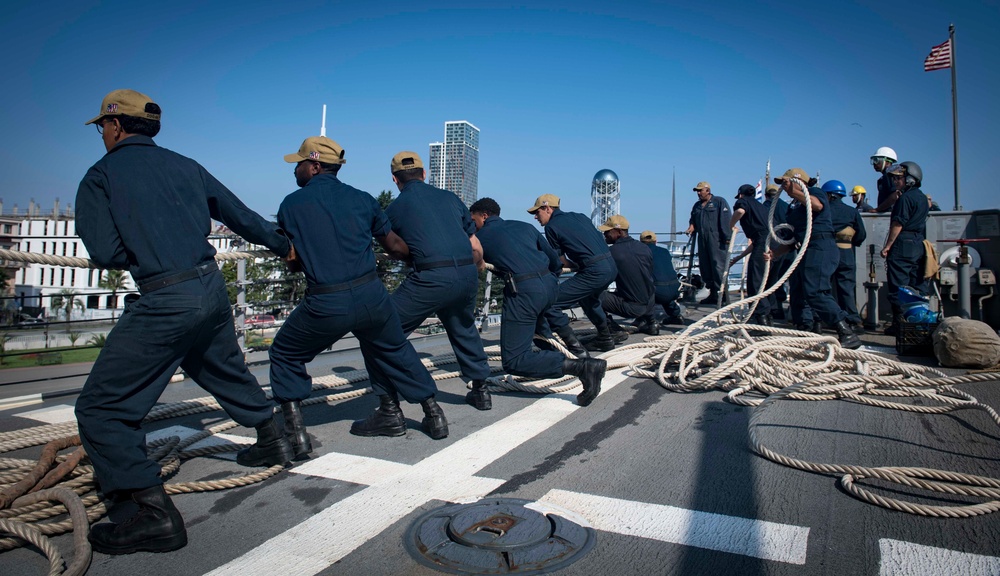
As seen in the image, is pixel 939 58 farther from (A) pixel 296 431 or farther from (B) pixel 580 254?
(A) pixel 296 431

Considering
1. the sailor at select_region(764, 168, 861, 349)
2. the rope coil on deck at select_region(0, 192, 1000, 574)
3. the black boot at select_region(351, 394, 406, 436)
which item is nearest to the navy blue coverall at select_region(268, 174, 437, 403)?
the black boot at select_region(351, 394, 406, 436)

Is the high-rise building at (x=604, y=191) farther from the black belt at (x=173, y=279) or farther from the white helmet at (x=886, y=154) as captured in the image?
the black belt at (x=173, y=279)

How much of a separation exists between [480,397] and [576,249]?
2.54m

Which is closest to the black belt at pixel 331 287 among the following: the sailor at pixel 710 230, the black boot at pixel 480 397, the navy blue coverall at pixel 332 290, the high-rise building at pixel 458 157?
the navy blue coverall at pixel 332 290

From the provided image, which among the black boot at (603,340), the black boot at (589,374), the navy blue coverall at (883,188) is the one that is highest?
the navy blue coverall at (883,188)

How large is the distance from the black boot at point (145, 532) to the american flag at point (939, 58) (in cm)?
1774

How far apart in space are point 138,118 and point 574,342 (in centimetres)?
476

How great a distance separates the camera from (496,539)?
247cm

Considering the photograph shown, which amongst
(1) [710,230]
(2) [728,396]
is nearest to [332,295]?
(2) [728,396]

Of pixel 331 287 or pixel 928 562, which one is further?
pixel 331 287

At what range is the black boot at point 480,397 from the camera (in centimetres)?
478

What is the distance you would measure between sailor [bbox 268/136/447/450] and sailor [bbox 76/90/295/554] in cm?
56

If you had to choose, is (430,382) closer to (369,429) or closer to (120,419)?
(369,429)

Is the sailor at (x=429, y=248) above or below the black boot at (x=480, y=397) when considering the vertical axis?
above
